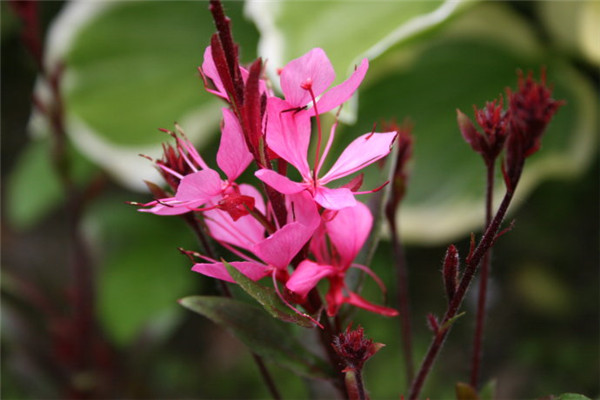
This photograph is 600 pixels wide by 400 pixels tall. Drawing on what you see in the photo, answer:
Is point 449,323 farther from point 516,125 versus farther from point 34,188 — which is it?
point 34,188

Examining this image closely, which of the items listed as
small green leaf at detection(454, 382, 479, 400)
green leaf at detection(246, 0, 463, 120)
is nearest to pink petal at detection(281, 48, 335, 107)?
small green leaf at detection(454, 382, 479, 400)

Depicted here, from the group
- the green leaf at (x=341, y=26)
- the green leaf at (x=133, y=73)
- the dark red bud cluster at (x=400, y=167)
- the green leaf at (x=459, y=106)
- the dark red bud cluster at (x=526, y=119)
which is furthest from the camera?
the green leaf at (x=133, y=73)

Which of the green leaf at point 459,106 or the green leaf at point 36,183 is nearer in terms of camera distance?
the green leaf at point 459,106

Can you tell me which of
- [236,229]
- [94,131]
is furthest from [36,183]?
[236,229]

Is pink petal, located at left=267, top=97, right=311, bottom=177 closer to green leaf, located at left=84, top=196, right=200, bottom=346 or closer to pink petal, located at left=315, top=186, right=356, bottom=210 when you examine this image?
pink petal, located at left=315, top=186, right=356, bottom=210

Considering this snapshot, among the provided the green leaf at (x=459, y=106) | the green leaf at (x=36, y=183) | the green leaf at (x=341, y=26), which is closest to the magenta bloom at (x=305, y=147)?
the green leaf at (x=341, y=26)

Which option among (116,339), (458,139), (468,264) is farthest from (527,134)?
(116,339)

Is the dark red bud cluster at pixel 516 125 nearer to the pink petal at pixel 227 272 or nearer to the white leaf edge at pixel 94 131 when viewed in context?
the pink petal at pixel 227 272
